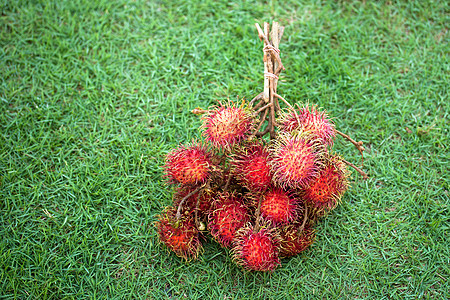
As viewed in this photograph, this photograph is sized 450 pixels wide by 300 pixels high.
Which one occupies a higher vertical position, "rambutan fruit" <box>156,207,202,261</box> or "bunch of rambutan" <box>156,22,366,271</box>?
"bunch of rambutan" <box>156,22,366,271</box>

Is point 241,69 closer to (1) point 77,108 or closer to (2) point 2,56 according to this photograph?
(1) point 77,108

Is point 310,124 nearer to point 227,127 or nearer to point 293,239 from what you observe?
point 227,127

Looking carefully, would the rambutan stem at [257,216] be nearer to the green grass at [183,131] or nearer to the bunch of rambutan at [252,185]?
the bunch of rambutan at [252,185]

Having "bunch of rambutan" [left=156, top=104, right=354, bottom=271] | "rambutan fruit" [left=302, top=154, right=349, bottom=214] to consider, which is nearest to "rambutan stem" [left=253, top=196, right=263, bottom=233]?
"bunch of rambutan" [left=156, top=104, right=354, bottom=271]

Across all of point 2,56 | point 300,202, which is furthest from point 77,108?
point 300,202

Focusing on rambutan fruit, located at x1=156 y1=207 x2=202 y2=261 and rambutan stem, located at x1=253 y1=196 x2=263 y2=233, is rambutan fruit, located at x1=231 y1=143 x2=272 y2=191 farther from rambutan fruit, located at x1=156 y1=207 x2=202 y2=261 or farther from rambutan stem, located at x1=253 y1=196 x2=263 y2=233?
rambutan fruit, located at x1=156 y1=207 x2=202 y2=261

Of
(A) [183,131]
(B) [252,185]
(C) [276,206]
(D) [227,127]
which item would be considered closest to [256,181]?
(B) [252,185]
